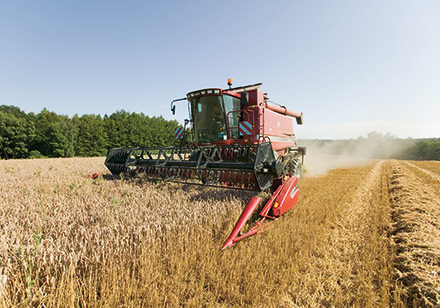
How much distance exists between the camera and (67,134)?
3219 cm

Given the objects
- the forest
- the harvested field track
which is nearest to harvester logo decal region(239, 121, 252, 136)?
the harvested field track

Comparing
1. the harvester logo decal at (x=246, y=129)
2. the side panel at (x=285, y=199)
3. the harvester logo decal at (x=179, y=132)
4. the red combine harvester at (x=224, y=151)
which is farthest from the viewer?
the harvester logo decal at (x=179, y=132)

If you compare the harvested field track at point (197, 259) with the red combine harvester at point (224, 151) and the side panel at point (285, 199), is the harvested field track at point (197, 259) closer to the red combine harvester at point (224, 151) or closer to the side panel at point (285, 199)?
the side panel at point (285, 199)

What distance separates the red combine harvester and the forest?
24.6 m

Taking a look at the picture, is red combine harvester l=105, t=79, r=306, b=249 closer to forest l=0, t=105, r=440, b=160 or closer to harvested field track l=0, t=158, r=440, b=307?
harvested field track l=0, t=158, r=440, b=307

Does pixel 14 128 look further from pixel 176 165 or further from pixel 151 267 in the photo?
pixel 151 267

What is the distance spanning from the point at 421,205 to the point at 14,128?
1768 inches

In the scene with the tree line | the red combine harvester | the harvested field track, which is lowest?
the harvested field track

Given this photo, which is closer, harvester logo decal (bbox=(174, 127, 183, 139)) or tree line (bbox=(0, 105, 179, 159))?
harvester logo decal (bbox=(174, 127, 183, 139))

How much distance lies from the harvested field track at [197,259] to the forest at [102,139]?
2691cm

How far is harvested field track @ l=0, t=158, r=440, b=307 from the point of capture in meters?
1.43

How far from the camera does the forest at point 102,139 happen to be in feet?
104

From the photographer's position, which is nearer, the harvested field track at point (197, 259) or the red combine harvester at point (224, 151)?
the harvested field track at point (197, 259)

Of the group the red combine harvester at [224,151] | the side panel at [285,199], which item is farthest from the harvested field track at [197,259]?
the red combine harvester at [224,151]
